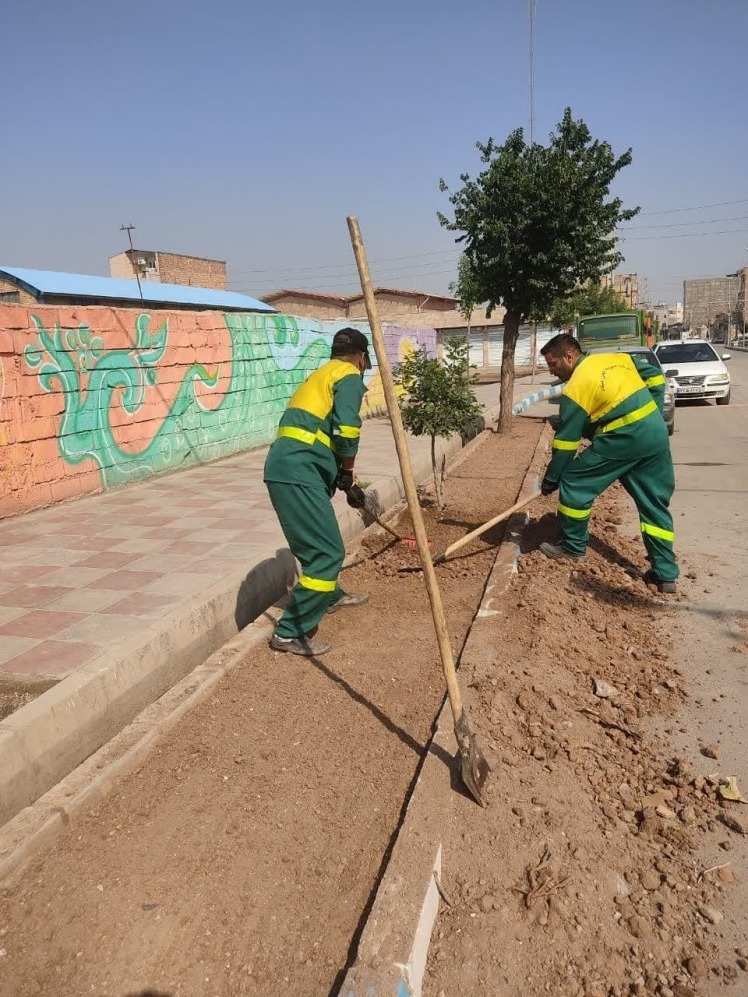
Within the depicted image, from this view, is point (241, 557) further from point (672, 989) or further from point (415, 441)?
point (415, 441)

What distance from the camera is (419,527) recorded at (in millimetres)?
2596

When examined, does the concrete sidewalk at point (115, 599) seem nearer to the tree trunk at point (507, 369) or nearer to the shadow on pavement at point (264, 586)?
the shadow on pavement at point (264, 586)

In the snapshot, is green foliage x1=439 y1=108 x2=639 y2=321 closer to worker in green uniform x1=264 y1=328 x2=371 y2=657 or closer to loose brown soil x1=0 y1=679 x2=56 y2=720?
worker in green uniform x1=264 y1=328 x2=371 y2=657

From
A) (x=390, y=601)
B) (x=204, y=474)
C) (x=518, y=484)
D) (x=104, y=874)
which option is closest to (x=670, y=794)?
(x=104, y=874)

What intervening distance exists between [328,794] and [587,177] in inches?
394

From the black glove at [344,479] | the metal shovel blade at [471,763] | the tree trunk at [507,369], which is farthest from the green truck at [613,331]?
the metal shovel blade at [471,763]

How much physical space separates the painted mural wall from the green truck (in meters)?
8.13

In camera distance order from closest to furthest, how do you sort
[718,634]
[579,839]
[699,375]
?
[579,839] < [718,634] < [699,375]

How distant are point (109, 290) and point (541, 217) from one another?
13538 millimetres

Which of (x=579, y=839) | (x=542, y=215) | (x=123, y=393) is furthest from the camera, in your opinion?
(x=542, y=215)

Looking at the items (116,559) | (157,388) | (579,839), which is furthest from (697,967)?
(157,388)

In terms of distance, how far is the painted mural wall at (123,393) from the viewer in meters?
6.40

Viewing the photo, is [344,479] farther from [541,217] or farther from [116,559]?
[541,217]

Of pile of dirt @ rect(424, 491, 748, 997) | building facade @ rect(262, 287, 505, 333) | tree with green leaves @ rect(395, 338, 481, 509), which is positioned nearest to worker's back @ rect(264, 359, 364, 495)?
pile of dirt @ rect(424, 491, 748, 997)
